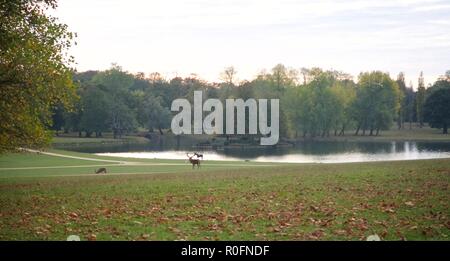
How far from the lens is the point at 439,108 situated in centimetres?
10188

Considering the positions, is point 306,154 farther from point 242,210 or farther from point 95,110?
point 242,210

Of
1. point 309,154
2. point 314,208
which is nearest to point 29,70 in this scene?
point 314,208

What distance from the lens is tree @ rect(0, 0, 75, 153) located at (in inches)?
699

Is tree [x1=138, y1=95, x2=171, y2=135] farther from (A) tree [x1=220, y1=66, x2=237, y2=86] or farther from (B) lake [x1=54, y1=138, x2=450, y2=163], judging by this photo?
(B) lake [x1=54, y1=138, x2=450, y2=163]

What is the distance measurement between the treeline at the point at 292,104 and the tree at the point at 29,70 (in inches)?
2937

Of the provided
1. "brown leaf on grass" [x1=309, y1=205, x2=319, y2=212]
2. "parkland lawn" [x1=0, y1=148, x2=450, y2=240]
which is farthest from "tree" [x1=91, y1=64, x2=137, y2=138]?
"brown leaf on grass" [x1=309, y1=205, x2=319, y2=212]

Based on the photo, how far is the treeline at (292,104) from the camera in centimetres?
10194

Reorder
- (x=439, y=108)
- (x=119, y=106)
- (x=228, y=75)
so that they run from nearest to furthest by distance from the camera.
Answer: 1. (x=439, y=108)
2. (x=119, y=106)
3. (x=228, y=75)

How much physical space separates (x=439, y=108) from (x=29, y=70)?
9682 cm

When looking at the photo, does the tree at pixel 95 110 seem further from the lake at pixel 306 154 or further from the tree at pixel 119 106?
the lake at pixel 306 154

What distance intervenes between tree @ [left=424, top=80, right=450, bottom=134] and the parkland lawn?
90816 millimetres

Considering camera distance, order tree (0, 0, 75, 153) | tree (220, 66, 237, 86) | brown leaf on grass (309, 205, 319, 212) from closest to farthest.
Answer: brown leaf on grass (309, 205, 319, 212) < tree (0, 0, 75, 153) < tree (220, 66, 237, 86)

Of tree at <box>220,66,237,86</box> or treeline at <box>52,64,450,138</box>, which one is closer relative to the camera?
treeline at <box>52,64,450,138</box>
